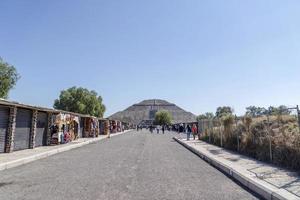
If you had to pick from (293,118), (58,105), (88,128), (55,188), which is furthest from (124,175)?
(58,105)

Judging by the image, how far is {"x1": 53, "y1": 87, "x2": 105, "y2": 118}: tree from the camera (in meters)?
89.6

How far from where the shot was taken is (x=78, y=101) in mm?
90375

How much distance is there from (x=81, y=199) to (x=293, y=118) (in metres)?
12.9

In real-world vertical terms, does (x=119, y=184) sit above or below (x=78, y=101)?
below

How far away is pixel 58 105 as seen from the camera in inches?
3620

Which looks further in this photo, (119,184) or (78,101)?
(78,101)

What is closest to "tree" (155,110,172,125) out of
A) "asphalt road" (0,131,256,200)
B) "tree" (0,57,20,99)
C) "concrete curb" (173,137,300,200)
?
"tree" (0,57,20,99)

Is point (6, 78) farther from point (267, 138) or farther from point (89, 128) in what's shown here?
point (267, 138)

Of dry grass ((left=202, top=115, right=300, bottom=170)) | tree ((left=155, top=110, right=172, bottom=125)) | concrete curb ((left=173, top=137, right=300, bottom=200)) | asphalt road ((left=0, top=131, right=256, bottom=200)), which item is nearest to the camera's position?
concrete curb ((left=173, top=137, right=300, bottom=200))

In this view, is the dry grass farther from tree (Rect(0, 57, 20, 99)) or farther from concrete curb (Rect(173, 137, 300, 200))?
tree (Rect(0, 57, 20, 99))

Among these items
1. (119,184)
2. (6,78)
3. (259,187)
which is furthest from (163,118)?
(259,187)

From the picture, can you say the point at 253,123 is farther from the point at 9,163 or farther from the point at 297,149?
the point at 9,163

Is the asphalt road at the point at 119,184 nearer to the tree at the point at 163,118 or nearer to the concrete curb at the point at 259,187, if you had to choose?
the concrete curb at the point at 259,187

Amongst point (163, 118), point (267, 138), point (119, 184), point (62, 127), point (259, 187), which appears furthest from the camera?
point (163, 118)
